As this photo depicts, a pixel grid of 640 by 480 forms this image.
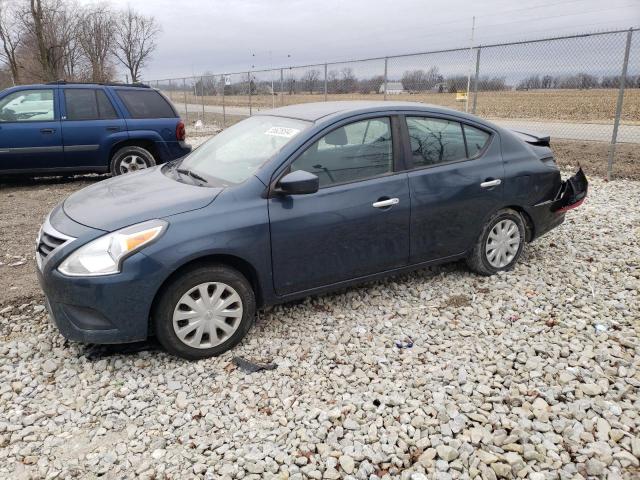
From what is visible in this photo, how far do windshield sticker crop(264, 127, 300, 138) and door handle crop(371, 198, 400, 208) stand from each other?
31.3 inches

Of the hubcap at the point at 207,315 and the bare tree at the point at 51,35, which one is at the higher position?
the bare tree at the point at 51,35

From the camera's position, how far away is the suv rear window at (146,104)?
8780 mm

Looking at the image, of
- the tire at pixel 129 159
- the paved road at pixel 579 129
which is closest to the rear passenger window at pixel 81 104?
the tire at pixel 129 159

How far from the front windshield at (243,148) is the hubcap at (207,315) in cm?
82

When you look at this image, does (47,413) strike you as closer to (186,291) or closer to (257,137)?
(186,291)

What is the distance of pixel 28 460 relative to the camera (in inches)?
102

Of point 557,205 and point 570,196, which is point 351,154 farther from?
point 570,196

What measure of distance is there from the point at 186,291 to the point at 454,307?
2178 millimetres

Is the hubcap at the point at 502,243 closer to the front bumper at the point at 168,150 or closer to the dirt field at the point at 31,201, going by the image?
the dirt field at the point at 31,201

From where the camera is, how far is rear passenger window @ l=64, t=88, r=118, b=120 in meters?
8.39

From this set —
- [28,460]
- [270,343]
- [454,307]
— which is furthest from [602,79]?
[28,460]

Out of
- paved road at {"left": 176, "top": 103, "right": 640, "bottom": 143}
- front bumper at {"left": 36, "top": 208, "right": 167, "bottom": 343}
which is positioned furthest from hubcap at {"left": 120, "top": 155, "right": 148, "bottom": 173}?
paved road at {"left": 176, "top": 103, "right": 640, "bottom": 143}

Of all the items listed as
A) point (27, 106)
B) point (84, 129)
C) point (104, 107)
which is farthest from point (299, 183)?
point (27, 106)

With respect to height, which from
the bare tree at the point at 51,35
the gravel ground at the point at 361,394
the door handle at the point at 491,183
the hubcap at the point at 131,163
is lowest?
the gravel ground at the point at 361,394
